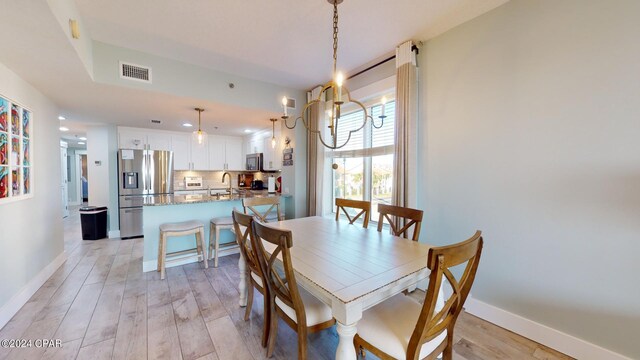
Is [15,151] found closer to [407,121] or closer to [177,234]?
[177,234]

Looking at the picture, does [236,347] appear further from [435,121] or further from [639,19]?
[639,19]

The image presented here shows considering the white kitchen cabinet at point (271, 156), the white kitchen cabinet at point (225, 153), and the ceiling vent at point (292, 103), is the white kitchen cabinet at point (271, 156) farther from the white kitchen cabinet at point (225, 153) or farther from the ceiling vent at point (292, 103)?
the white kitchen cabinet at point (225, 153)

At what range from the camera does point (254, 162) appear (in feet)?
18.7

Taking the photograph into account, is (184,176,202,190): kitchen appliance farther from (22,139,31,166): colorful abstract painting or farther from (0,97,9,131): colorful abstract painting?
(0,97,9,131): colorful abstract painting

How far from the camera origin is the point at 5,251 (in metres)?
2.09

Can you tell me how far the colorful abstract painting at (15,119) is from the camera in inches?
88.1

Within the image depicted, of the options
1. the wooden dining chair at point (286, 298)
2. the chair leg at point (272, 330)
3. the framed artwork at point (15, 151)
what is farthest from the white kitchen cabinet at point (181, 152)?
the chair leg at point (272, 330)

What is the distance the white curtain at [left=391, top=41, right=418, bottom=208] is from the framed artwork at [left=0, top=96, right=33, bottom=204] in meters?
3.64

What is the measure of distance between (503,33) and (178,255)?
4.41 meters

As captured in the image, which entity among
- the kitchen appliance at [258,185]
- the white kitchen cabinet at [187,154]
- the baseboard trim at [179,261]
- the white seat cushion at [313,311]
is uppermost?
the white kitchen cabinet at [187,154]

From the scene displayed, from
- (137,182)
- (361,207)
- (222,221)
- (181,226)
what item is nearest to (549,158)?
(361,207)

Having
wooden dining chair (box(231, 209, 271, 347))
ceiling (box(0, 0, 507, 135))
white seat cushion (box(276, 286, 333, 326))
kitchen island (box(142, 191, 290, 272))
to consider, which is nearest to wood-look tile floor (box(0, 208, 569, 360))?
wooden dining chair (box(231, 209, 271, 347))

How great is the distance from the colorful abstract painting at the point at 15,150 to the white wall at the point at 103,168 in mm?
2816

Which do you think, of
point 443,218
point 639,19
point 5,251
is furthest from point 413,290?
point 5,251
